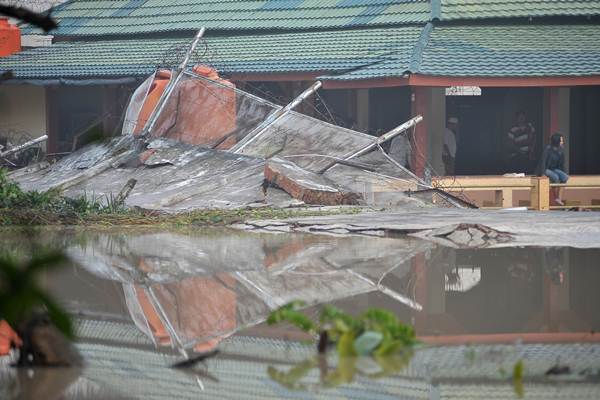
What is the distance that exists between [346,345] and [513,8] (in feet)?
58.8

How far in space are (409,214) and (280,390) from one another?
11272mm

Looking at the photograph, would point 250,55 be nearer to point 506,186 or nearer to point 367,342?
point 506,186

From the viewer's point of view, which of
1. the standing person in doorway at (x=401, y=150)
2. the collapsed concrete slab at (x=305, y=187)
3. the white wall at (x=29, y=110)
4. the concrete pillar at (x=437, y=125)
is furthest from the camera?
the white wall at (x=29, y=110)

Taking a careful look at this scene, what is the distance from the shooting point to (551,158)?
72.7 ft

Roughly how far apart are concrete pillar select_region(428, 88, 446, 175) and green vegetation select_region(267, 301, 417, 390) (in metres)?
16.1

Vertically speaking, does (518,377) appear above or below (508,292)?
above

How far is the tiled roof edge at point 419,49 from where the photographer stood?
→ 21.6m

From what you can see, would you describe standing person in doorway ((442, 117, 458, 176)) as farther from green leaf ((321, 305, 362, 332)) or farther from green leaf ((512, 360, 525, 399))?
green leaf ((512, 360, 525, 399))

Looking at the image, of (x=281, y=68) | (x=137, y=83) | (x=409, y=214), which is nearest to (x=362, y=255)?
(x=409, y=214)

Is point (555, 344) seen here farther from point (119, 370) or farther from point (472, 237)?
point (472, 237)

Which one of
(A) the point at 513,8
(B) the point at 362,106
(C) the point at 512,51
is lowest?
(B) the point at 362,106

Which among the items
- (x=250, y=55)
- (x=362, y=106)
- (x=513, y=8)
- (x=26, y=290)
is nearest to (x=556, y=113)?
(x=513, y=8)

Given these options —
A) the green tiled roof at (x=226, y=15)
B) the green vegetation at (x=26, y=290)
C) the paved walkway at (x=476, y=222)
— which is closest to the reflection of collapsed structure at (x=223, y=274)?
the paved walkway at (x=476, y=222)

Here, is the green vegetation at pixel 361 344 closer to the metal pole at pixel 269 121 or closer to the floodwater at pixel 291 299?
the floodwater at pixel 291 299
